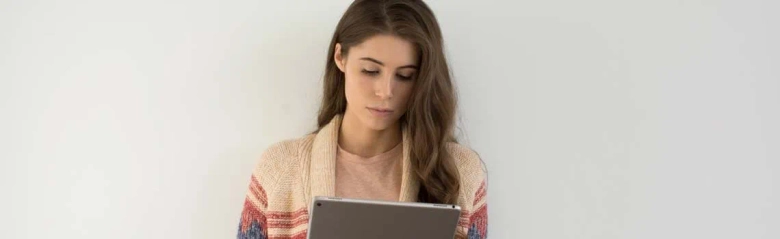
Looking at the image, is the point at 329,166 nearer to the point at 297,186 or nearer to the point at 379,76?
the point at 297,186

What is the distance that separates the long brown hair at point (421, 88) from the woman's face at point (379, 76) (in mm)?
14

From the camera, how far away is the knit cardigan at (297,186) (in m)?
1.32

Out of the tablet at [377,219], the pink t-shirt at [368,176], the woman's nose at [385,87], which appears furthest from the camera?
the pink t-shirt at [368,176]

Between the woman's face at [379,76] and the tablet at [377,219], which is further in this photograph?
the woman's face at [379,76]

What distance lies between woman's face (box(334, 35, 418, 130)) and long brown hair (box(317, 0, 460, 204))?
0.05 feet

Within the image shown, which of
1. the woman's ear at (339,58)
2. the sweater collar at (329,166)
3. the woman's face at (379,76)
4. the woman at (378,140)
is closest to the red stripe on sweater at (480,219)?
the woman at (378,140)

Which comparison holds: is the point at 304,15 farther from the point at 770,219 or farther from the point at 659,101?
the point at 770,219

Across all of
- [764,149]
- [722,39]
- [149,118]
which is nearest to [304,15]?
[149,118]

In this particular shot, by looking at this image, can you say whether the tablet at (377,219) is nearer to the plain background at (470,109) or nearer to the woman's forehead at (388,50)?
the woman's forehead at (388,50)

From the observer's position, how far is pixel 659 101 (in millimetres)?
1531

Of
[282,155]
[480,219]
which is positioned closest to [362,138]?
[282,155]

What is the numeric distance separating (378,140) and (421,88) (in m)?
0.16

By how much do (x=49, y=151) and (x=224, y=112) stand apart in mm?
313

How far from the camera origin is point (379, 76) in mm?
1278
